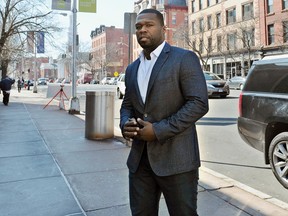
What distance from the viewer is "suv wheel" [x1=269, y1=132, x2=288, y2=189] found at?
440 cm

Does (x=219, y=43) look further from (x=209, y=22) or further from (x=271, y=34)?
(x=271, y=34)

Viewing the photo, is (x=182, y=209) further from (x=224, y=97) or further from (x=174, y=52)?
(x=224, y=97)

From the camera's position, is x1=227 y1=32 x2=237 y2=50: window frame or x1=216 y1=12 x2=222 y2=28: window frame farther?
x1=216 y1=12 x2=222 y2=28: window frame

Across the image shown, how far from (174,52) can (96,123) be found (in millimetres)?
5743

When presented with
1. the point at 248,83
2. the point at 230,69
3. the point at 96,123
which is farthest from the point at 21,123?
the point at 230,69

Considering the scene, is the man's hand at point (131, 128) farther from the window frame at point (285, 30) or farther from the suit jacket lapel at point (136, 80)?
the window frame at point (285, 30)

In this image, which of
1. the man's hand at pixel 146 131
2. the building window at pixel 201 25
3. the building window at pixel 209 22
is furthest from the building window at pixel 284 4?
the man's hand at pixel 146 131

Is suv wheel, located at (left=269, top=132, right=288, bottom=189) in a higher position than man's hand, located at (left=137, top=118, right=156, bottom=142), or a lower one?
lower

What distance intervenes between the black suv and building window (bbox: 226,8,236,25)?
39483 millimetres

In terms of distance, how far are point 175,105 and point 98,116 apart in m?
5.81

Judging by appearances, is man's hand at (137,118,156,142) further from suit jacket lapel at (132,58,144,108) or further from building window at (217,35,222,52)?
building window at (217,35,222,52)

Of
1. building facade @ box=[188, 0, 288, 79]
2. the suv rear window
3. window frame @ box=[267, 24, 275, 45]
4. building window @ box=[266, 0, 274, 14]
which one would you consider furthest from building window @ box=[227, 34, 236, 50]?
the suv rear window

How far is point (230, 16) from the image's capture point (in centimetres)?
4278

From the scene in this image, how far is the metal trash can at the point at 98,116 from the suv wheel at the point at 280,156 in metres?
4.20
